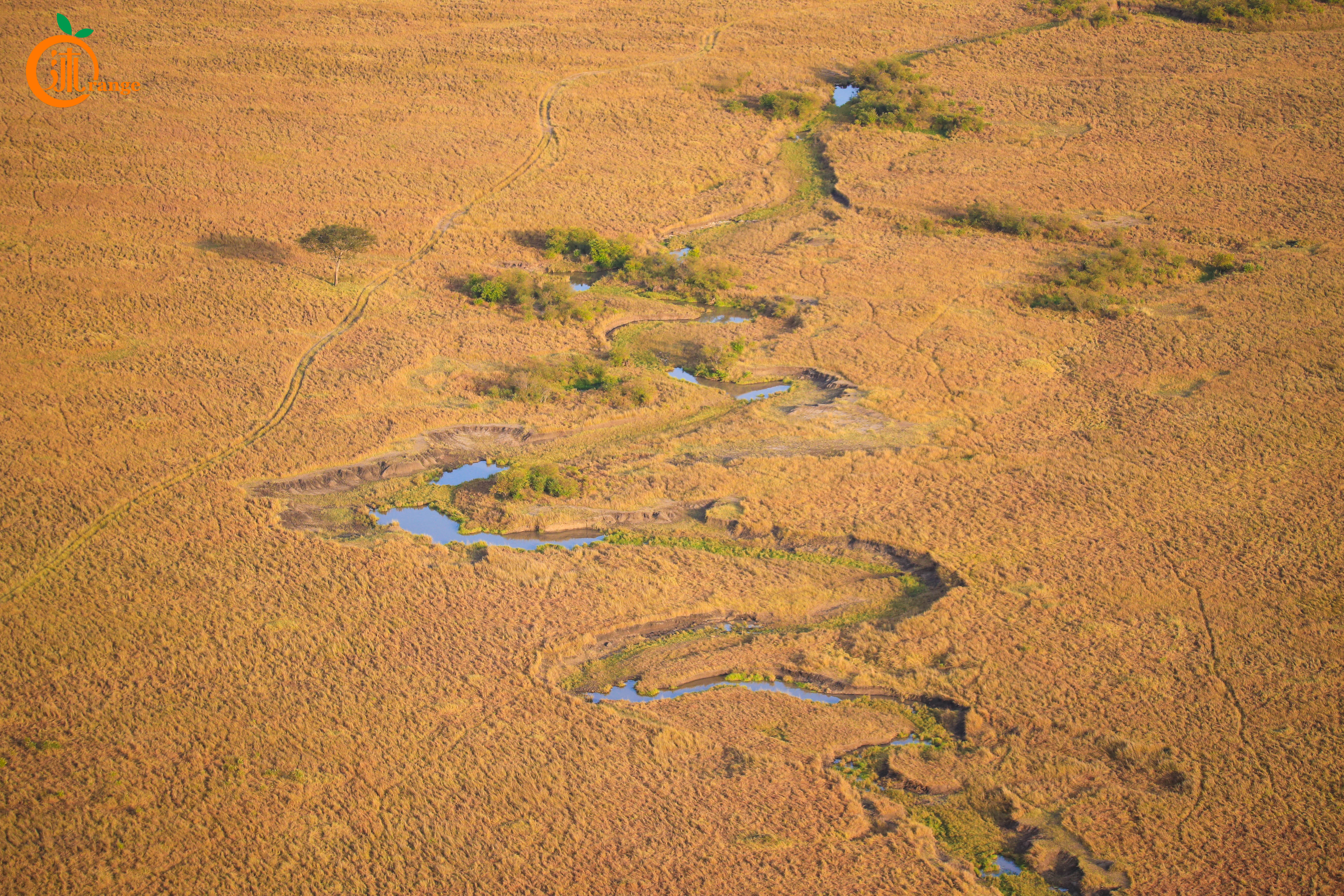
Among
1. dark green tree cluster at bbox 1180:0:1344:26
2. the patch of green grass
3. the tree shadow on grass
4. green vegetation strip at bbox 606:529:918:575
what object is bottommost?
the patch of green grass

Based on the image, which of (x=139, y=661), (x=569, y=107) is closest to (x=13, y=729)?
(x=139, y=661)

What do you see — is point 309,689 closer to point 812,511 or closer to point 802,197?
point 812,511

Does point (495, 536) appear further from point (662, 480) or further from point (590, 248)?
point (590, 248)

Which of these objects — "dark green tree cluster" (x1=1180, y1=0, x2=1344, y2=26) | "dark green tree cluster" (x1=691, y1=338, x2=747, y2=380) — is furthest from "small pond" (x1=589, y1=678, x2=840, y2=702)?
"dark green tree cluster" (x1=1180, y1=0, x2=1344, y2=26)

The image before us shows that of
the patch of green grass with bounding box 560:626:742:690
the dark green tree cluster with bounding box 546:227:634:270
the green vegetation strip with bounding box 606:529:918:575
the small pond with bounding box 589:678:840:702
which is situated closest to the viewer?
the small pond with bounding box 589:678:840:702

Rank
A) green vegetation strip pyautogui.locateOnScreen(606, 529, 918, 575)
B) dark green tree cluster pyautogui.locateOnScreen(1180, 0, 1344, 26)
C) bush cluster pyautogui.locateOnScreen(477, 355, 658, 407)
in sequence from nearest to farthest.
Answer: green vegetation strip pyautogui.locateOnScreen(606, 529, 918, 575) → bush cluster pyautogui.locateOnScreen(477, 355, 658, 407) → dark green tree cluster pyautogui.locateOnScreen(1180, 0, 1344, 26)

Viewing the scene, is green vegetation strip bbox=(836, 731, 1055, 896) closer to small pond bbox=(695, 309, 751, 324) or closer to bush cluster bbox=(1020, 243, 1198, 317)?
small pond bbox=(695, 309, 751, 324)
